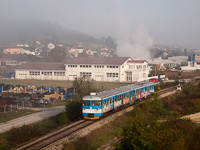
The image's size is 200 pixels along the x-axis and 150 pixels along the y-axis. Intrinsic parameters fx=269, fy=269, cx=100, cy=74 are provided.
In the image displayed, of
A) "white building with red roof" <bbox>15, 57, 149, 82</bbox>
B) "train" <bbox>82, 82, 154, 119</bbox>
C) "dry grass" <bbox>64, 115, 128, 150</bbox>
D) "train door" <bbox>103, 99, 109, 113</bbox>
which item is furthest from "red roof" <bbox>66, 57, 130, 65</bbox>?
"dry grass" <bbox>64, 115, 128, 150</bbox>

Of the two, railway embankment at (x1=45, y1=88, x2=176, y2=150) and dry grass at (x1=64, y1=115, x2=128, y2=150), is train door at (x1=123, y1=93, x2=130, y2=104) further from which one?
dry grass at (x1=64, y1=115, x2=128, y2=150)

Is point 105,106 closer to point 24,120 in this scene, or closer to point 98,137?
point 98,137

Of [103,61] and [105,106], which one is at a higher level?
[103,61]

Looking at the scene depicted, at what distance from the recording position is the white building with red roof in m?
62.6

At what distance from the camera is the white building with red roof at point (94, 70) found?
6262 centimetres

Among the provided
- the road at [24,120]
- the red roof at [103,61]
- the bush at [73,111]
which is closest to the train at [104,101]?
the bush at [73,111]

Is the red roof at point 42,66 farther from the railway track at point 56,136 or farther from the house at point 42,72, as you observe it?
the railway track at point 56,136

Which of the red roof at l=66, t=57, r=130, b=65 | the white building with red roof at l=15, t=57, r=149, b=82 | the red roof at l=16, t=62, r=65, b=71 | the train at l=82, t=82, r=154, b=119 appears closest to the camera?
the train at l=82, t=82, r=154, b=119

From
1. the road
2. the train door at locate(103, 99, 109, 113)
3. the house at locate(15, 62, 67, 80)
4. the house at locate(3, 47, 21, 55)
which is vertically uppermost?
the house at locate(3, 47, 21, 55)

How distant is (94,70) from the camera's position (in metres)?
64.6

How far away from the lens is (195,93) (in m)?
37.3

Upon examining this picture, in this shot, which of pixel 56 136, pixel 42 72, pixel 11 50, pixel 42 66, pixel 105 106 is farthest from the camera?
pixel 11 50

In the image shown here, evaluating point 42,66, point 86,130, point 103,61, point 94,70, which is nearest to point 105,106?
point 86,130

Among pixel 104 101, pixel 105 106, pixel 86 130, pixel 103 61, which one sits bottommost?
pixel 86 130
